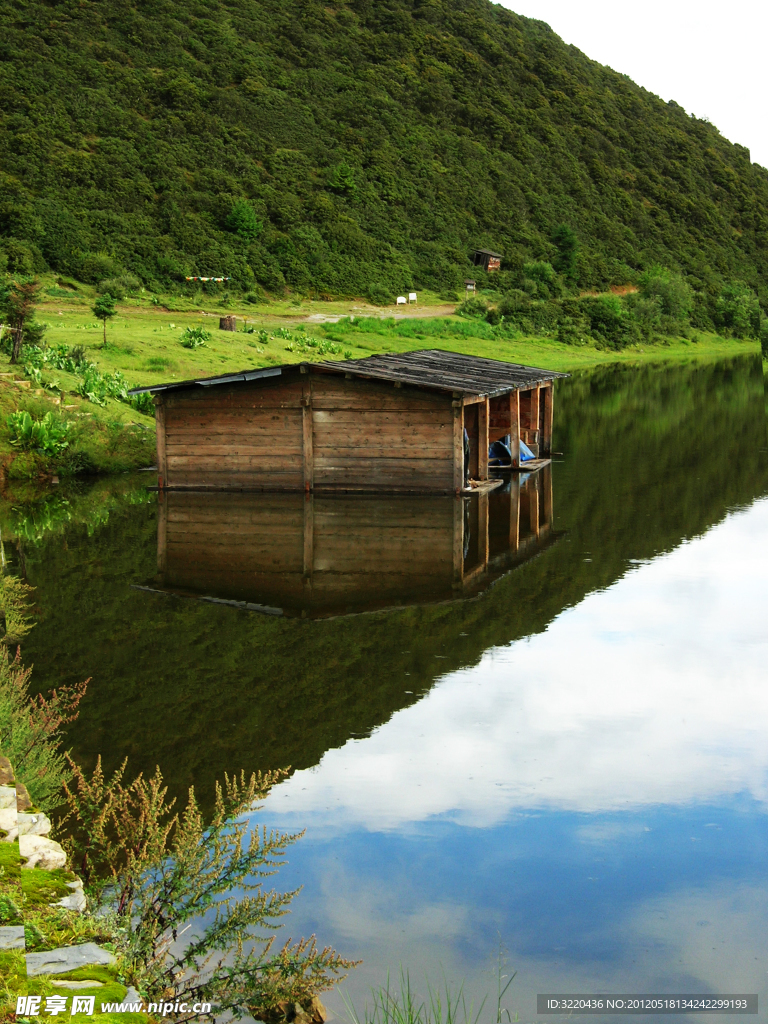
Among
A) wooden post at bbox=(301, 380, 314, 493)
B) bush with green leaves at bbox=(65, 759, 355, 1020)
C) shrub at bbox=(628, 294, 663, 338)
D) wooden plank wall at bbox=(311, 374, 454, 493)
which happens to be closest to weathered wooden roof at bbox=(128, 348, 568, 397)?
wooden plank wall at bbox=(311, 374, 454, 493)

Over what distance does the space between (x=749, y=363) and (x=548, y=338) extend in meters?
13.6

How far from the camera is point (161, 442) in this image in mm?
27359

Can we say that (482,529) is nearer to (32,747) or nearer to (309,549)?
(309,549)

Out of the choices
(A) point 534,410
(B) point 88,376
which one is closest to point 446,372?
(A) point 534,410

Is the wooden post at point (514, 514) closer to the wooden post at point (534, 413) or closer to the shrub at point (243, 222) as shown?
the wooden post at point (534, 413)

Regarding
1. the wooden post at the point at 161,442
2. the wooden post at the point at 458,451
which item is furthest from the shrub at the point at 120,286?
the wooden post at the point at 458,451

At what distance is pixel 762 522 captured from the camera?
24641 millimetres

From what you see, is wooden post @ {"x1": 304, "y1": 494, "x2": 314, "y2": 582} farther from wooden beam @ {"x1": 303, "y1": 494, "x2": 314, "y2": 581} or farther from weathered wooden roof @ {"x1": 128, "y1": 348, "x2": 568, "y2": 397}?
weathered wooden roof @ {"x1": 128, "y1": 348, "x2": 568, "y2": 397}

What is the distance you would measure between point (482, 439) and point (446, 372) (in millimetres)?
1899

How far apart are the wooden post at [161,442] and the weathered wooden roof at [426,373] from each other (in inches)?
15.5

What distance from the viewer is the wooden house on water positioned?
25812mm

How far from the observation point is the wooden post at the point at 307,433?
26.2 m

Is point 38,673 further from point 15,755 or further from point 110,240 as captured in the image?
point 110,240

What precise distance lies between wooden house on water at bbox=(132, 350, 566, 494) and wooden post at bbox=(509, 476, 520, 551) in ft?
2.93
